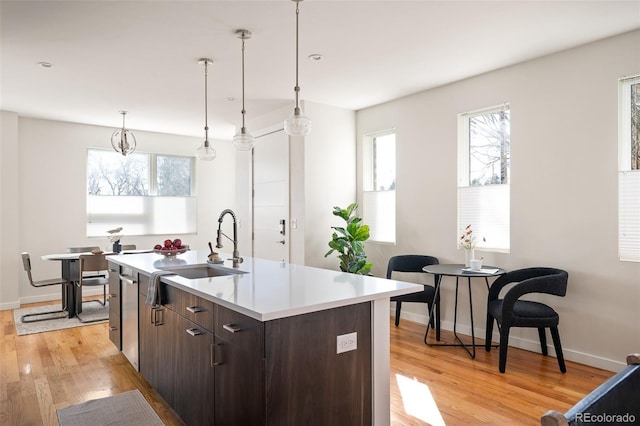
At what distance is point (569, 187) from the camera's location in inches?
138

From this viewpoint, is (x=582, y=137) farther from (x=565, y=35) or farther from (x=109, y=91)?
(x=109, y=91)

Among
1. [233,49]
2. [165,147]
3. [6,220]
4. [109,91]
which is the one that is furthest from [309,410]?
[165,147]

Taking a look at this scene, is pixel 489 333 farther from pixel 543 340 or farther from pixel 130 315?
pixel 130 315

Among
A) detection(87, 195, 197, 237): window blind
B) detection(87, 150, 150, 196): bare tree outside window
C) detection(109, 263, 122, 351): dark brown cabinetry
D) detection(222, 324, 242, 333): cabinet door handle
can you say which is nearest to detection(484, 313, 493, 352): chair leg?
detection(222, 324, 242, 333): cabinet door handle

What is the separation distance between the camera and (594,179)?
131 inches

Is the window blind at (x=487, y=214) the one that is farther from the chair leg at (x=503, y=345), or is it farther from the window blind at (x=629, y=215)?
the chair leg at (x=503, y=345)

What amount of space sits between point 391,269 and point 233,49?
2.79 meters

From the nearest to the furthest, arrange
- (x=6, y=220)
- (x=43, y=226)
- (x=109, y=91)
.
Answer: (x=109, y=91)
(x=6, y=220)
(x=43, y=226)

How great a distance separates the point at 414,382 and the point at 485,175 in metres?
2.28

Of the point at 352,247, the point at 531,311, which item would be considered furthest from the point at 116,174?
the point at 531,311

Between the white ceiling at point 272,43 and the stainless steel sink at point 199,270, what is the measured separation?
179cm

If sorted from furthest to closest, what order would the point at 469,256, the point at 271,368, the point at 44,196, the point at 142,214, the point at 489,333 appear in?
the point at 142,214
the point at 44,196
the point at 469,256
the point at 489,333
the point at 271,368

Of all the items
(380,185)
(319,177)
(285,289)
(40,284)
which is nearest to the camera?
(285,289)

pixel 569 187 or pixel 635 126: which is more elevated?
pixel 635 126
